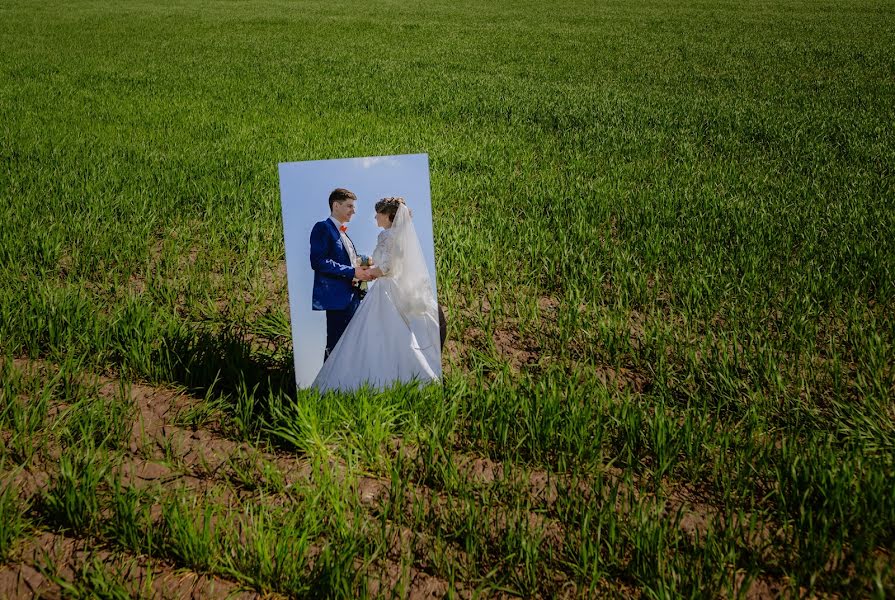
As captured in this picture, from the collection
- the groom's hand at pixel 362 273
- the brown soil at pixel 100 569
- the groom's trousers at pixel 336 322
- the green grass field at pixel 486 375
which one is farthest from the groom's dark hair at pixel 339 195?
the brown soil at pixel 100 569

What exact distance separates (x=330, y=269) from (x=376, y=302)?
250mm

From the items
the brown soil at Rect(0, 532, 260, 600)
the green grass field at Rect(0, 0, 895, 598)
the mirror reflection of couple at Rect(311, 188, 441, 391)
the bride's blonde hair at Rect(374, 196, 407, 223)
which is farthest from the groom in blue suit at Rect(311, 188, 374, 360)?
the brown soil at Rect(0, 532, 260, 600)

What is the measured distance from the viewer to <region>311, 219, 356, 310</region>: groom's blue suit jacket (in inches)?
94.3

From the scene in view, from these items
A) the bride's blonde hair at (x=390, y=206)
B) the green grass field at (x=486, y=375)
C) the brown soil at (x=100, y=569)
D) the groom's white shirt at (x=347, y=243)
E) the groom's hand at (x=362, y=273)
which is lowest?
the brown soil at (x=100, y=569)

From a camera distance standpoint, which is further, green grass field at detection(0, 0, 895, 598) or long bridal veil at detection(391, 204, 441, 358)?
long bridal veil at detection(391, 204, 441, 358)

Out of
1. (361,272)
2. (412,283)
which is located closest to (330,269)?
(361,272)

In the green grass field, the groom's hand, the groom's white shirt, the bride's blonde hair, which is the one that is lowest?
the green grass field

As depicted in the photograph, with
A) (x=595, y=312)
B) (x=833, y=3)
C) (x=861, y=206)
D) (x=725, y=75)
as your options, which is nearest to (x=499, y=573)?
(x=595, y=312)

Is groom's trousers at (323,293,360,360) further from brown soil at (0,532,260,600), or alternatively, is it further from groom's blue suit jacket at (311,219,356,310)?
brown soil at (0,532,260,600)

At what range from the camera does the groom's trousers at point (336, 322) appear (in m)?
2.49

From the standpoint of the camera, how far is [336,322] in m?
2.50

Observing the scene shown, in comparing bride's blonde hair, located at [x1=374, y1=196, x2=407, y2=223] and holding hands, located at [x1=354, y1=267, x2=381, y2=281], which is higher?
bride's blonde hair, located at [x1=374, y1=196, x2=407, y2=223]

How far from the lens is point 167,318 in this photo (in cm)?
325

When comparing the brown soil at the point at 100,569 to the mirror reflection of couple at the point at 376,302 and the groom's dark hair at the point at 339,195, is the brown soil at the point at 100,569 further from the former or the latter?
the groom's dark hair at the point at 339,195
